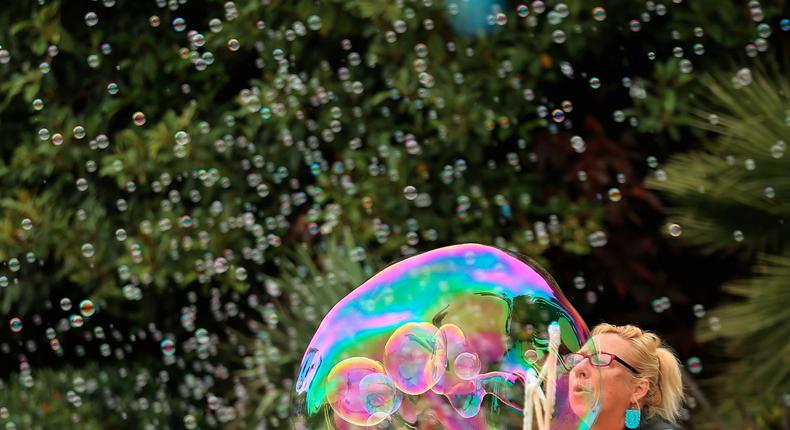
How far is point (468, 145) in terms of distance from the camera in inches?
160

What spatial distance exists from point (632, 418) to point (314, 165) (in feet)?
7.26

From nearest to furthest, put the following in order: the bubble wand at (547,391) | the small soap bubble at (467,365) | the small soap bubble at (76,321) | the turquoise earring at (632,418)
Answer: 1. the bubble wand at (547,391)
2. the turquoise earring at (632,418)
3. the small soap bubble at (467,365)
4. the small soap bubble at (76,321)

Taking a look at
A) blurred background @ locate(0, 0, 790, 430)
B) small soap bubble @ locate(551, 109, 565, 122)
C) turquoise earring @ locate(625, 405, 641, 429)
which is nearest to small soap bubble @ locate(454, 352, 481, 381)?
turquoise earring @ locate(625, 405, 641, 429)

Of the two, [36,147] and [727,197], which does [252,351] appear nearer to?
[36,147]

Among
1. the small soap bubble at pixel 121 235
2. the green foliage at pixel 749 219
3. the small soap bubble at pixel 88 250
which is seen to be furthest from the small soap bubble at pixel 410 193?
the small soap bubble at pixel 88 250

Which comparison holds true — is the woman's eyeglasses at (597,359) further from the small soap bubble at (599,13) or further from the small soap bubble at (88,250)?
the small soap bubble at (88,250)

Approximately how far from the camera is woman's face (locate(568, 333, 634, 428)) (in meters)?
1.95

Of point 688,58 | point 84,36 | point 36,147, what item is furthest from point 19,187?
point 688,58

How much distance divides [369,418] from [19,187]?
2790 millimetres

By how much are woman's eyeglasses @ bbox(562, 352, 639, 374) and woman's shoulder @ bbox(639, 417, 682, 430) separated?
0.10 meters

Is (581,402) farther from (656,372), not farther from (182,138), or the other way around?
(182,138)

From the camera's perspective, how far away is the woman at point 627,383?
6.41ft

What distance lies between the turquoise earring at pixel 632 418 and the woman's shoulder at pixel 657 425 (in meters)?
0.03

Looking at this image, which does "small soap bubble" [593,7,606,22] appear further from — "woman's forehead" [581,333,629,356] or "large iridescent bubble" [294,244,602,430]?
"woman's forehead" [581,333,629,356]
